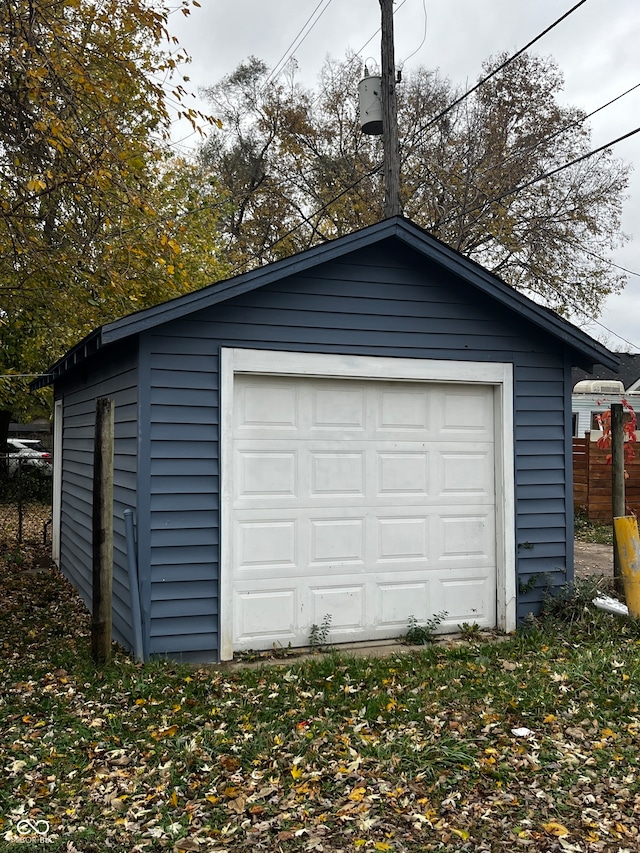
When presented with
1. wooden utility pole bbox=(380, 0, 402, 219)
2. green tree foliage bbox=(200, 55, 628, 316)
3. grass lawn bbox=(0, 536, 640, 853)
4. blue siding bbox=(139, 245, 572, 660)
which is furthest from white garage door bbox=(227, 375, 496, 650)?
green tree foliage bbox=(200, 55, 628, 316)

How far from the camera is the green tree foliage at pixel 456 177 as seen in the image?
21.1 m

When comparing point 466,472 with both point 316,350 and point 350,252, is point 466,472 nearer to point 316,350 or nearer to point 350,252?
point 316,350

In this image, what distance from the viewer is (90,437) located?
327 inches

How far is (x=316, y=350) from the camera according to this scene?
20.6 ft

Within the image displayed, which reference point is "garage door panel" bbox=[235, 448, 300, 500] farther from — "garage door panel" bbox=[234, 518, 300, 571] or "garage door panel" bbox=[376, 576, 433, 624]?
"garage door panel" bbox=[376, 576, 433, 624]

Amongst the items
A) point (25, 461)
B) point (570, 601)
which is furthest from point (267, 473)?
point (25, 461)

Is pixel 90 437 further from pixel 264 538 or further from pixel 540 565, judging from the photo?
pixel 540 565

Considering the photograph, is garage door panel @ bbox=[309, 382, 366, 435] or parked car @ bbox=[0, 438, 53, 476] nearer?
garage door panel @ bbox=[309, 382, 366, 435]

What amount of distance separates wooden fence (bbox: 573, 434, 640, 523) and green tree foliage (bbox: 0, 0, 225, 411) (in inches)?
308

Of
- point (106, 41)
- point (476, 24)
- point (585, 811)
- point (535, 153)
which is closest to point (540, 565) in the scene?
point (585, 811)

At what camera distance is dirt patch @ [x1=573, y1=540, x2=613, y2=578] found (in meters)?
9.59

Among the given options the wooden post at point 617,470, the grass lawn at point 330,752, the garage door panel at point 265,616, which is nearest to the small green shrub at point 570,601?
the wooden post at point 617,470

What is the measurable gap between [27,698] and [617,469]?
566 cm

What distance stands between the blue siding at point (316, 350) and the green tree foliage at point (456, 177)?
1353cm
